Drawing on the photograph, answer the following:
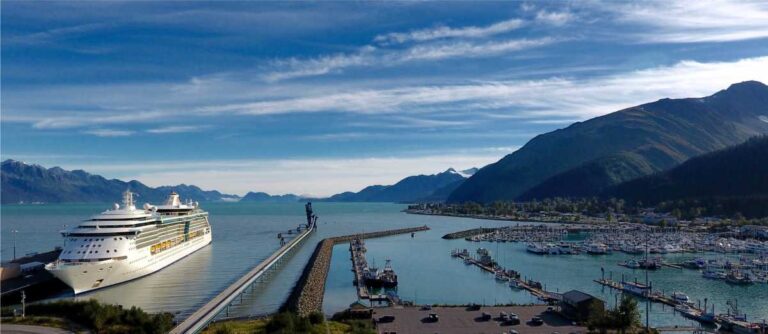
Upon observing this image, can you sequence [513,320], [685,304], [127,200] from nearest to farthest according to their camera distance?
[513,320] < [685,304] < [127,200]

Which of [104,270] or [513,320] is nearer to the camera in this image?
[513,320]

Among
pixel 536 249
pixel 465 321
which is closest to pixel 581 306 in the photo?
pixel 465 321

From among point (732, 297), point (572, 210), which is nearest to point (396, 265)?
point (732, 297)

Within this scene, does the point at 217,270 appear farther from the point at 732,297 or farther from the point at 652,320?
the point at 732,297

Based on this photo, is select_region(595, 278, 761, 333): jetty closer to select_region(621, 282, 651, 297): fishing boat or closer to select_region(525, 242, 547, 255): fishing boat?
select_region(621, 282, 651, 297): fishing boat

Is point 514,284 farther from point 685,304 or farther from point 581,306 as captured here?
point 581,306

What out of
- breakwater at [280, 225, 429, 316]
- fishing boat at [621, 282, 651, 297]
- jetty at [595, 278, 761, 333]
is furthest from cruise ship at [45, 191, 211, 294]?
fishing boat at [621, 282, 651, 297]

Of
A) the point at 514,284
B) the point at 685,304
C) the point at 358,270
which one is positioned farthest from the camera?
the point at 358,270
